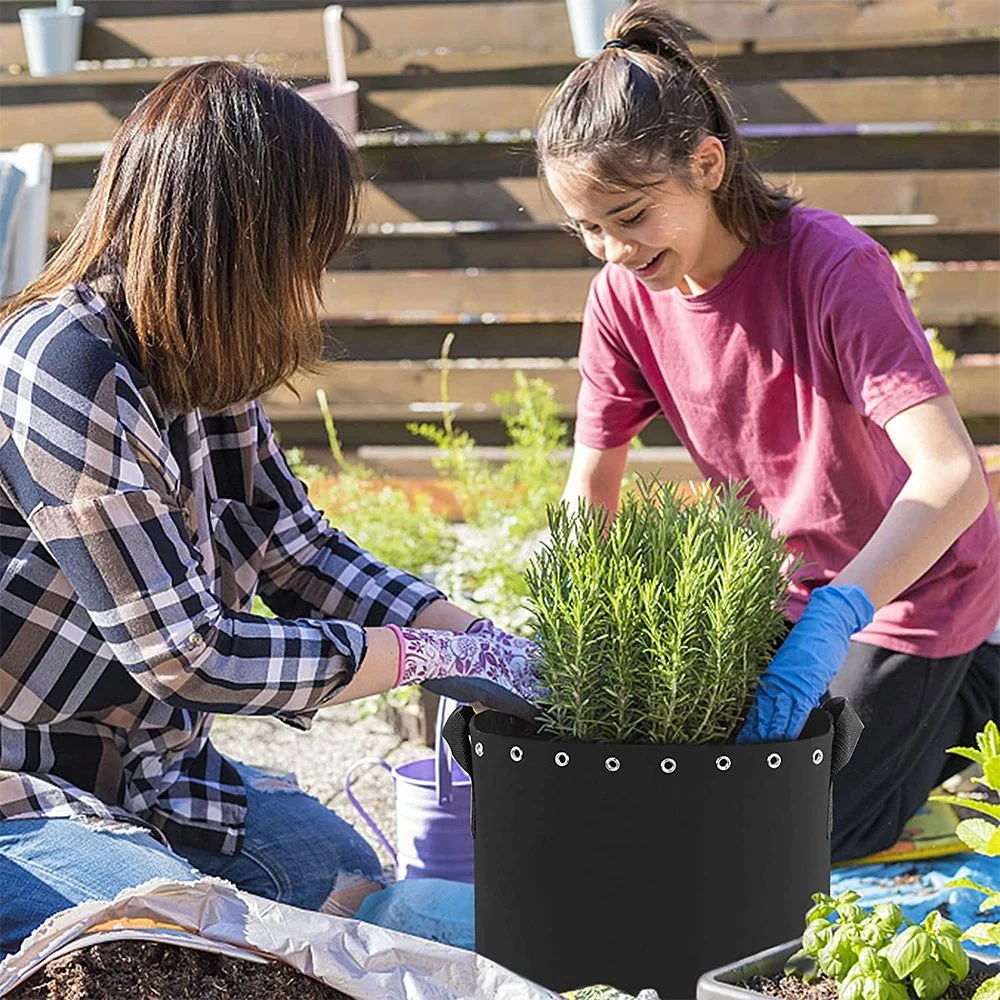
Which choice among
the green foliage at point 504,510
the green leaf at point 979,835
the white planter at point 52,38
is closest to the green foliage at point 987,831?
the green leaf at point 979,835

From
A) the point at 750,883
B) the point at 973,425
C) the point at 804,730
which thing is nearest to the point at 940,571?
the point at 804,730

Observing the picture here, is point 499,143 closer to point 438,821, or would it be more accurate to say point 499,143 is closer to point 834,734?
point 438,821

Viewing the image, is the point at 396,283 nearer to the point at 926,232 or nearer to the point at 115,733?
the point at 926,232

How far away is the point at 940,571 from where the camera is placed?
94.3 inches

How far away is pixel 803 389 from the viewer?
229cm

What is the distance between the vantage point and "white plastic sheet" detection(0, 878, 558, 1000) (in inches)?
52.2

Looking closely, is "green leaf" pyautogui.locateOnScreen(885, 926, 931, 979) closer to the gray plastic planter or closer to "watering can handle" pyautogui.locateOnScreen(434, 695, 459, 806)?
the gray plastic planter

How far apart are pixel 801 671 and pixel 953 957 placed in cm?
44

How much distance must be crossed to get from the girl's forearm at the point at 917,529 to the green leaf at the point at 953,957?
2.42 ft

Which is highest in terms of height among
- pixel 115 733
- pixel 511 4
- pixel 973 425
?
pixel 511 4

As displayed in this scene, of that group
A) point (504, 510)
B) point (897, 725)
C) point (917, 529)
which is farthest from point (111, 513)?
point (504, 510)

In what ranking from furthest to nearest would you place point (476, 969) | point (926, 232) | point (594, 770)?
point (926, 232), point (594, 770), point (476, 969)

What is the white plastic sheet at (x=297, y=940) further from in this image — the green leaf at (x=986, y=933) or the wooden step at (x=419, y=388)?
the wooden step at (x=419, y=388)

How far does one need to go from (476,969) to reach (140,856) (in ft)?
1.55
